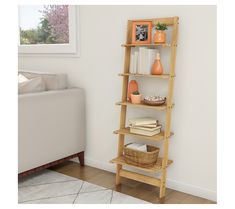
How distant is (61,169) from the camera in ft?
9.25

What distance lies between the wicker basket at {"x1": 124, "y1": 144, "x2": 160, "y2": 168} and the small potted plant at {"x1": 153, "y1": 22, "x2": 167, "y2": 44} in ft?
2.67

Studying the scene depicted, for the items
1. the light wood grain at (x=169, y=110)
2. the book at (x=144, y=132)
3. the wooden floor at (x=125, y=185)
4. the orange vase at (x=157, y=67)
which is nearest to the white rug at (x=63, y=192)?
the wooden floor at (x=125, y=185)

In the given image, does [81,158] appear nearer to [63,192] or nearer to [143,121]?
[63,192]

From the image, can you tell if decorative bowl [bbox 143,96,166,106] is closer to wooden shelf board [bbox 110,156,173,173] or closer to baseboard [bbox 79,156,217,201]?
wooden shelf board [bbox 110,156,173,173]

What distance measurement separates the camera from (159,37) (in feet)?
7.20

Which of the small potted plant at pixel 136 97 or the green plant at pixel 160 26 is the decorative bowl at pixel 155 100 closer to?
the small potted plant at pixel 136 97

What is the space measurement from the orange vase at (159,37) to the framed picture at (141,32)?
0.24 ft

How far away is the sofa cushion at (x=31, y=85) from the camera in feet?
8.01

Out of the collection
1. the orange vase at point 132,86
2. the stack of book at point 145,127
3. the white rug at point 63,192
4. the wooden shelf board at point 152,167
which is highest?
the orange vase at point 132,86

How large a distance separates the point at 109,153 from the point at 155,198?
679 millimetres

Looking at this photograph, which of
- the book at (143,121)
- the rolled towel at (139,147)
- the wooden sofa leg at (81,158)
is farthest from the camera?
the wooden sofa leg at (81,158)

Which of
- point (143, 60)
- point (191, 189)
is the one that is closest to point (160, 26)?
point (143, 60)

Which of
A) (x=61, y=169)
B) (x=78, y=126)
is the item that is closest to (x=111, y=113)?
(x=78, y=126)

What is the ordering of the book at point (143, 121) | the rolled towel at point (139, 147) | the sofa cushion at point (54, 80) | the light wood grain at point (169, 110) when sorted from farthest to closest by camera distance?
1. the sofa cushion at point (54, 80)
2. the rolled towel at point (139, 147)
3. the book at point (143, 121)
4. the light wood grain at point (169, 110)
